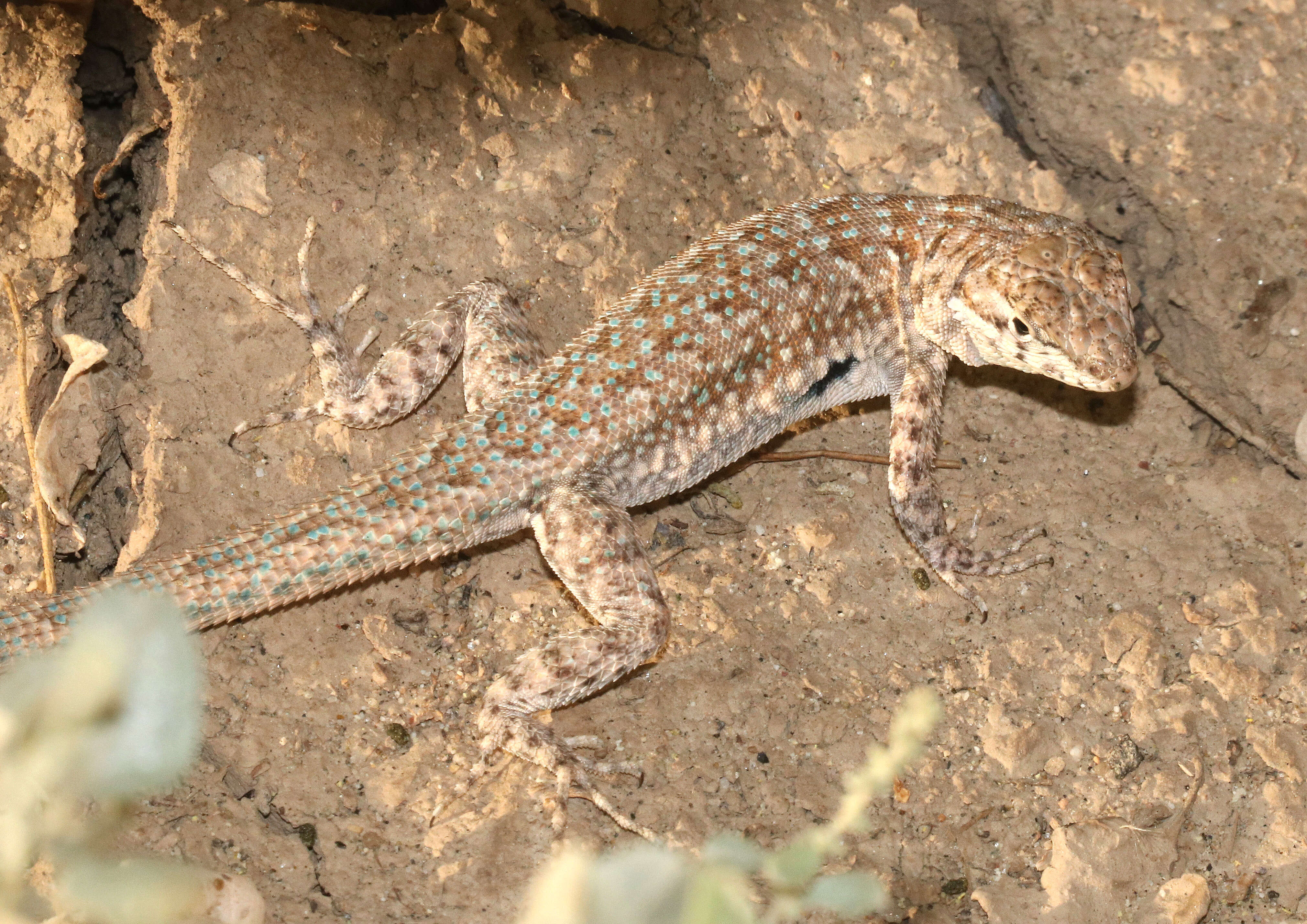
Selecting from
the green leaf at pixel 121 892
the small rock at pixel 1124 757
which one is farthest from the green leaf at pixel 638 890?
the small rock at pixel 1124 757

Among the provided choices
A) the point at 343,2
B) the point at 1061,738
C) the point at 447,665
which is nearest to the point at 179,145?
the point at 343,2

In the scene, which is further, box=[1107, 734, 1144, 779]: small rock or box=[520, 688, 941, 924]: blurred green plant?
box=[1107, 734, 1144, 779]: small rock

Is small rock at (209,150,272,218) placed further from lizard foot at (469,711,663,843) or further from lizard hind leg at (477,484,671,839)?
lizard foot at (469,711,663,843)

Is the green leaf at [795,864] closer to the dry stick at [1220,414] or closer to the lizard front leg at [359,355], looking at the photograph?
the lizard front leg at [359,355]

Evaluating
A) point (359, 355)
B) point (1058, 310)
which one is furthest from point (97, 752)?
point (1058, 310)

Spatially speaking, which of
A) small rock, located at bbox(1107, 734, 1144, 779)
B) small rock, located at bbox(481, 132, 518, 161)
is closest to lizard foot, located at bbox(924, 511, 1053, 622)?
small rock, located at bbox(1107, 734, 1144, 779)

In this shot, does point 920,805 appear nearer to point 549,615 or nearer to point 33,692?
point 549,615

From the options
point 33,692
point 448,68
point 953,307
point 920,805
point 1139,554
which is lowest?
point 920,805
